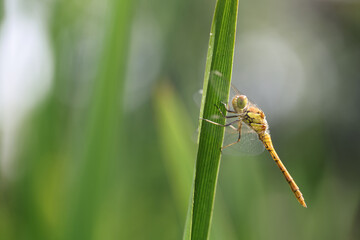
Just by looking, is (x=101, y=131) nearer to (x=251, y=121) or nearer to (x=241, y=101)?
(x=241, y=101)

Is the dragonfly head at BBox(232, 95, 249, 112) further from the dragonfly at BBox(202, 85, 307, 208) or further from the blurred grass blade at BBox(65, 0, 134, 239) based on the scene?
the blurred grass blade at BBox(65, 0, 134, 239)

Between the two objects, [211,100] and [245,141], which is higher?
[211,100]

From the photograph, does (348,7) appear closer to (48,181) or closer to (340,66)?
(340,66)

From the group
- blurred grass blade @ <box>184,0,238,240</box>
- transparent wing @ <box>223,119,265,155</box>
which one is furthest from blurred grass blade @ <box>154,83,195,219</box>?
blurred grass blade @ <box>184,0,238,240</box>

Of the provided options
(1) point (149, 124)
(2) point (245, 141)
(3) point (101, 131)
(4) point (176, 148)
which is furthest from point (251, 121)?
(1) point (149, 124)

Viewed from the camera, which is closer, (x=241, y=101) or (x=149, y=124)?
(x=241, y=101)

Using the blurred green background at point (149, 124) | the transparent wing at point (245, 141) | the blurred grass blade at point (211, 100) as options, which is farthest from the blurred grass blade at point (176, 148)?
the blurred grass blade at point (211, 100)
